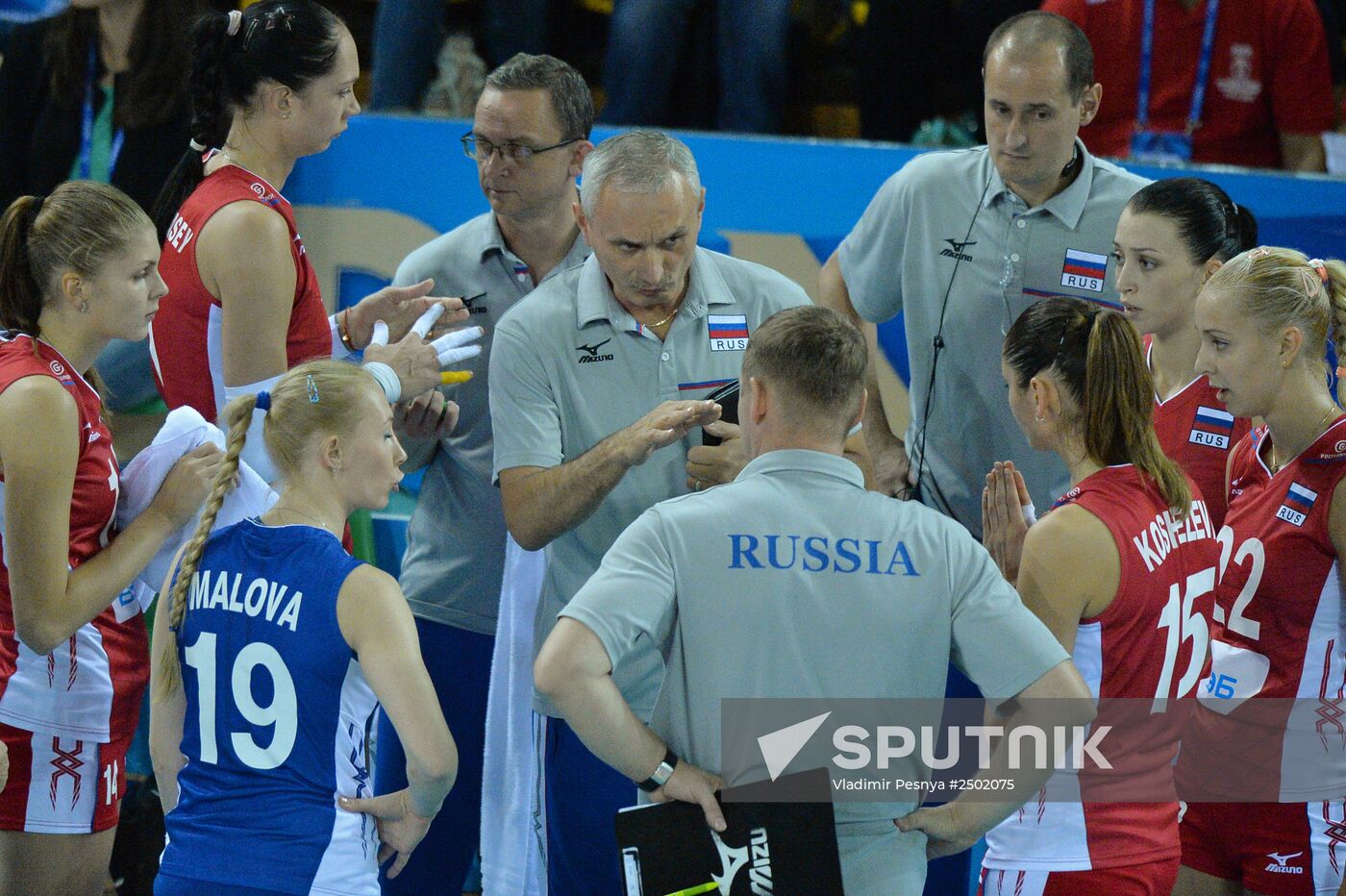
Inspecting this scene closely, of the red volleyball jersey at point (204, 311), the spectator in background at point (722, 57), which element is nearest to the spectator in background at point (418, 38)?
the spectator in background at point (722, 57)

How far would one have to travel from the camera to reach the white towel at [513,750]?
344 cm

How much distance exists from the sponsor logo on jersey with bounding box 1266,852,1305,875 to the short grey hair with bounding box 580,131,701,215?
73.8 inches

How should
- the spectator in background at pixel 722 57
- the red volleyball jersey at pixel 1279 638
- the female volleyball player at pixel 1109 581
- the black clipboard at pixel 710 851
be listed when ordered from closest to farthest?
1. the black clipboard at pixel 710 851
2. the female volleyball player at pixel 1109 581
3. the red volleyball jersey at pixel 1279 638
4. the spectator in background at pixel 722 57

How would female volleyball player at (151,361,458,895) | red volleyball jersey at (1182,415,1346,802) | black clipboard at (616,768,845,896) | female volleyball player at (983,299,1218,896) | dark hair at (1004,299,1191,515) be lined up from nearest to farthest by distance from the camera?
black clipboard at (616,768,845,896) → female volleyball player at (151,361,458,895) → female volleyball player at (983,299,1218,896) → dark hair at (1004,299,1191,515) → red volleyball jersey at (1182,415,1346,802)

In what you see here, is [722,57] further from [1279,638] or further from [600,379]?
[1279,638]

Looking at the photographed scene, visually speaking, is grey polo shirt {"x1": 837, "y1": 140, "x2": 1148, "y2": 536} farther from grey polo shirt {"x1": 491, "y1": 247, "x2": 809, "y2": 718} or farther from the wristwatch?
the wristwatch

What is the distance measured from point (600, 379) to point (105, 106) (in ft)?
9.23

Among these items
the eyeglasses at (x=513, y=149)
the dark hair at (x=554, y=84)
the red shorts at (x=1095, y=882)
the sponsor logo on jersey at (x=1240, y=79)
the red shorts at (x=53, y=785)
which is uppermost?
the sponsor logo on jersey at (x=1240, y=79)

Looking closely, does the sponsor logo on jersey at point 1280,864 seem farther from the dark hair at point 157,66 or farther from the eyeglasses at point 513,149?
the dark hair at point 157,66

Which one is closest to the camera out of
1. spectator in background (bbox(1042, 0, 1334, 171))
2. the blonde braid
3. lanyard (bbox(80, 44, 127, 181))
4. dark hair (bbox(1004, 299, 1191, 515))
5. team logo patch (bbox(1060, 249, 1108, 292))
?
the blonde braid

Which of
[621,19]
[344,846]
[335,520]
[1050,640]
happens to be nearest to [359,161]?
[621,19]

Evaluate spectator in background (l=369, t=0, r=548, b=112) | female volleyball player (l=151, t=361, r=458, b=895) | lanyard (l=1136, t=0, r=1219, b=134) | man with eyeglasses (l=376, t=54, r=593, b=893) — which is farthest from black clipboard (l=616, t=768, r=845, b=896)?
spectator in background (l=369, t=0, r=548, b=112)

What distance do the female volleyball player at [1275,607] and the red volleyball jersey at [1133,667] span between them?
377 mm

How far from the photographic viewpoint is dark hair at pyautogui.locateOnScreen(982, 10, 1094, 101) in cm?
352
